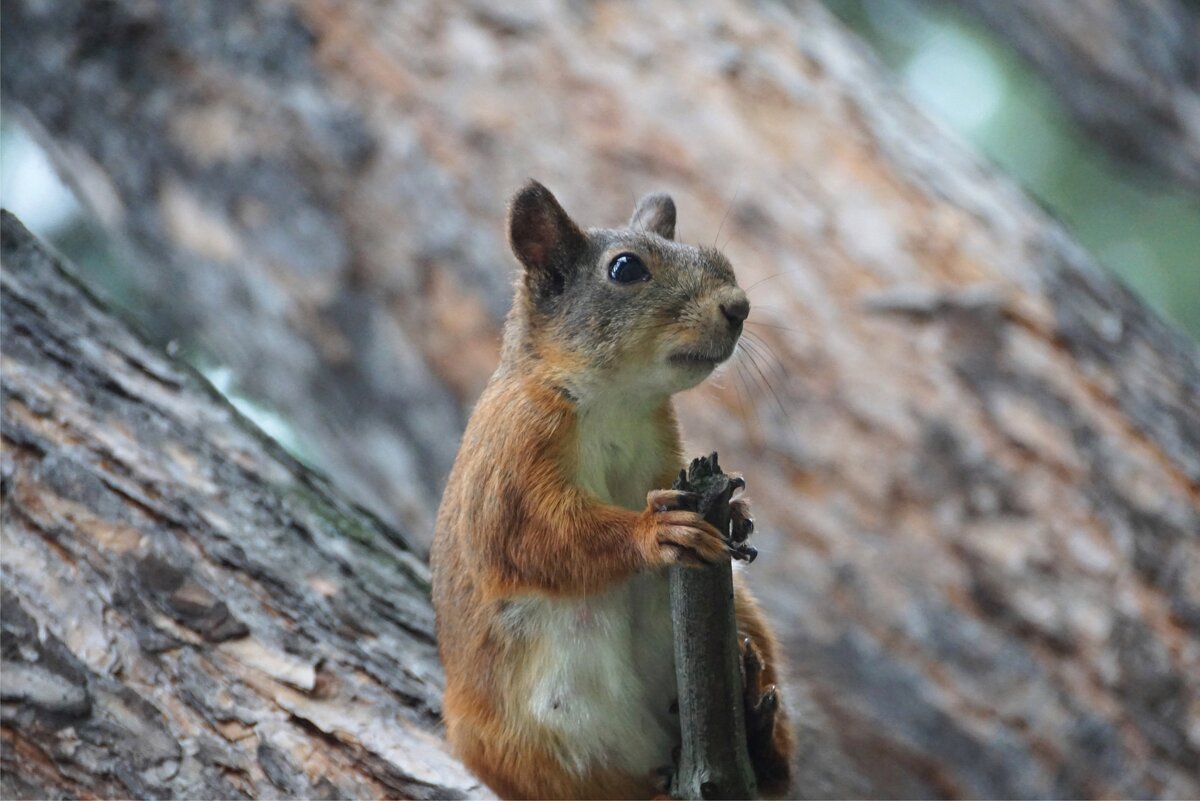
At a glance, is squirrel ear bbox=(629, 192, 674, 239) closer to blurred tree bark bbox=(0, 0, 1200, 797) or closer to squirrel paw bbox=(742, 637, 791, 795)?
squirrel paw bbox=(742, 637, 791, 795)

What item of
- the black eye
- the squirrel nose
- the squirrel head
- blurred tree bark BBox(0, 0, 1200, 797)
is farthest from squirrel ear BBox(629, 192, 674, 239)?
blurred tree bark BBox(0, 0, 1200, 797)

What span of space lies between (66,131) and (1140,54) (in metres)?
4.15

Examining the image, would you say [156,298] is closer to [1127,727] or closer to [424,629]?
[424,629]

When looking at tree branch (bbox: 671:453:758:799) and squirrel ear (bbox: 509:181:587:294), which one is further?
squirrel ear (bbox: 509:181:587:294)

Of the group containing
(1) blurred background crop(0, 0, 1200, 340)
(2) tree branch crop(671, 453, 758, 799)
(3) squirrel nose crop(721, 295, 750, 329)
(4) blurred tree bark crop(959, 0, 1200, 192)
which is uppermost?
(1) blurred background crop(0, 0, 1200, 340)

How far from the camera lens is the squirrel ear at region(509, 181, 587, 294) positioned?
7.65 feet

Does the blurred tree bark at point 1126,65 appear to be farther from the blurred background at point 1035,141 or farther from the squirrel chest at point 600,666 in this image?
the squirrel chest at point 600,666

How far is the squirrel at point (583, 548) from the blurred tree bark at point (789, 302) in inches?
43.2

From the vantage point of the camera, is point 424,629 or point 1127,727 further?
point 1127,727

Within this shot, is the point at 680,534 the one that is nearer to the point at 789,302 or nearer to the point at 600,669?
the point at 600,669

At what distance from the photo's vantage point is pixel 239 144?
420 centimetres

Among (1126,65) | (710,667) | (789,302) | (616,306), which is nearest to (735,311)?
(616,306)

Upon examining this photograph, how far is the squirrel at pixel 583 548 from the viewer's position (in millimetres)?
2229

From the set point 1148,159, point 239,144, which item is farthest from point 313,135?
point 1148,159
